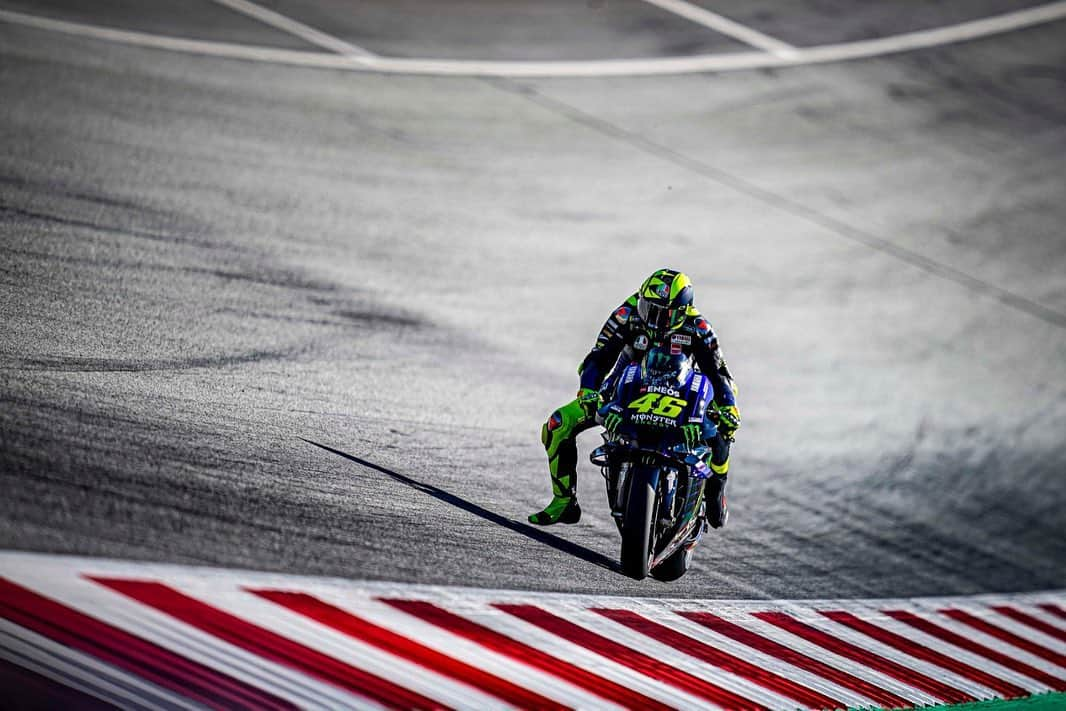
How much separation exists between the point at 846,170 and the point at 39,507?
1406 centimetres

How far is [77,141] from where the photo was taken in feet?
47.8

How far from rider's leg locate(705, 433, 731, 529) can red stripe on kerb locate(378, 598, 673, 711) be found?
1926 mm

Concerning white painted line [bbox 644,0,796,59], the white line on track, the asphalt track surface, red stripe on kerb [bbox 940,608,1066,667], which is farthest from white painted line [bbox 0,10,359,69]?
red stripe on kerb [bbox 940,608,1066,667]

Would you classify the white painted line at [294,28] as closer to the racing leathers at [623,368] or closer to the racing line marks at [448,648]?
the racing leathers at [623,368]

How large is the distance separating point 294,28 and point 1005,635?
14.2 m

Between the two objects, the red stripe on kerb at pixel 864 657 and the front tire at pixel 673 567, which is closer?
the red stripe on kerb at pixel 864 657

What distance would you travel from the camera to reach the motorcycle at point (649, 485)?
849cm

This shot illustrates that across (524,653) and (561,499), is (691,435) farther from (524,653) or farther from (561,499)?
(524,653)

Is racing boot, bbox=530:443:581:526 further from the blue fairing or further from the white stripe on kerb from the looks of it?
the white stripe on kerb

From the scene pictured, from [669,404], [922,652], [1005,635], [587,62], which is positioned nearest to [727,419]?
[669,404]

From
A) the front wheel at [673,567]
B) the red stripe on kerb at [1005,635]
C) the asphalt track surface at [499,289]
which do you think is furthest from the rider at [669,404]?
the red stripe on kerb at [1005,635]

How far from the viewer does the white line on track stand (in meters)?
18.1

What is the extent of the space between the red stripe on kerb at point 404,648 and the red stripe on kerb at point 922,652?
132 inches

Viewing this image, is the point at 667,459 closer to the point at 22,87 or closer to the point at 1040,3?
the point at 22,87
